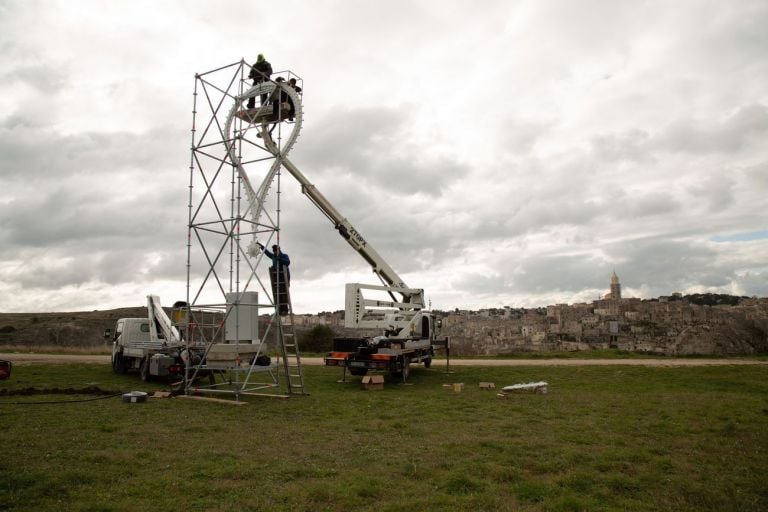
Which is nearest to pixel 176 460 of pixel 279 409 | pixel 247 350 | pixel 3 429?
pixel 3 429

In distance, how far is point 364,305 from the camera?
65.1 ft

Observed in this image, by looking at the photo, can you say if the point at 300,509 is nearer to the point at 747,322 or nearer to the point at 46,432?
the point at 46,432

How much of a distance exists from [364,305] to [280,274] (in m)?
5.24

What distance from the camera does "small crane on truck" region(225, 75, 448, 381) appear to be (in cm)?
1652

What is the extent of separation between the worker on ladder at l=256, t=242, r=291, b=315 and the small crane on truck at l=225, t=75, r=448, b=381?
55 cm

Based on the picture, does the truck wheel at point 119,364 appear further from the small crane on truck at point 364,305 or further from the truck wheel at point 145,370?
the small crane on truck at point 364,305

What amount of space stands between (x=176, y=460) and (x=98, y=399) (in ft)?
25.0

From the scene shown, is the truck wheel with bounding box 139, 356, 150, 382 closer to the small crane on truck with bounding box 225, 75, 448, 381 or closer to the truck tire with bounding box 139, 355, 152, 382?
the truck tire with bounding box 139, 355, 152, 382

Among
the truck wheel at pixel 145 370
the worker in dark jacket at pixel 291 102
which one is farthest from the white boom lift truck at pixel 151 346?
the worker in dark jacket at pixel 291 102

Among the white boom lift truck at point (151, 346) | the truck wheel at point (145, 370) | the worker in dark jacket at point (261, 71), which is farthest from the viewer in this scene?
the truck wheel at point (145, 370)

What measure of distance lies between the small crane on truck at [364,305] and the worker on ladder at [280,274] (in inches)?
21.5

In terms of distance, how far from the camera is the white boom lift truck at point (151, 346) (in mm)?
17734

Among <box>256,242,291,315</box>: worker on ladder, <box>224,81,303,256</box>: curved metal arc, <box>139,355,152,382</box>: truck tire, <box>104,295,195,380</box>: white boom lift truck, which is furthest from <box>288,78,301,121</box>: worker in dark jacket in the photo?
<box>139,355,152,382</box>: truck tire

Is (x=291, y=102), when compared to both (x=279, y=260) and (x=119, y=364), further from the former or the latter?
(x=119, y=364)
